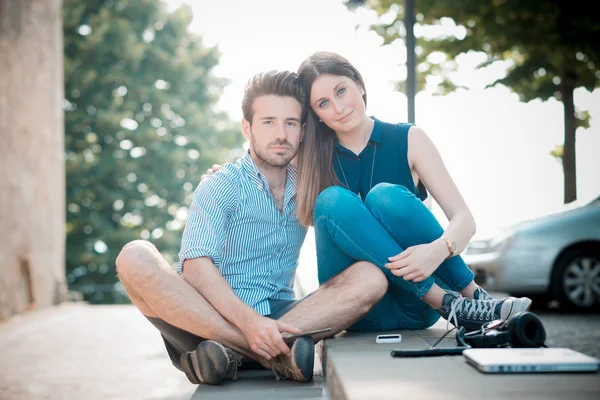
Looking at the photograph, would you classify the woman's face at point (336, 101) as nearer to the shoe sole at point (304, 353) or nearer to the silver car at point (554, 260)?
the shoe sole at point (304, 353)

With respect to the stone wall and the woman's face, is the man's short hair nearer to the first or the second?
the woman's face

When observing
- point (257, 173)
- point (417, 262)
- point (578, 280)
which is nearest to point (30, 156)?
point (578, 280)

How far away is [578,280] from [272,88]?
5.71 metres

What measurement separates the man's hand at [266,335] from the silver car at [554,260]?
19.6 ft

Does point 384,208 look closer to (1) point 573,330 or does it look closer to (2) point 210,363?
(2) point 210,363

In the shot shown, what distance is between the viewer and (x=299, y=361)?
315 cm

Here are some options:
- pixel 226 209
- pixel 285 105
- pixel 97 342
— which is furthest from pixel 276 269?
pixel 97 342

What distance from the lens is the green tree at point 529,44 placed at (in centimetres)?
1280

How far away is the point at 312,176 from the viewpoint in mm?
3734

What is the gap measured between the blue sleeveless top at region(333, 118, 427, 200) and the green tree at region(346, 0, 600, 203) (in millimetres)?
9220

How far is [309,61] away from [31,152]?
361 inches

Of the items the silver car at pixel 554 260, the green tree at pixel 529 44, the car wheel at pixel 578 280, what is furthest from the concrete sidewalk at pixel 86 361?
the green tree at pixel 529 44

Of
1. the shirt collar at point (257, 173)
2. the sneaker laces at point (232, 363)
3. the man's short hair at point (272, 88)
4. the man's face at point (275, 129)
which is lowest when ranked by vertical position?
the sneaker laces at point (232, 363)

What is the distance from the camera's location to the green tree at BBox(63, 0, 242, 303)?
72.0 ft
